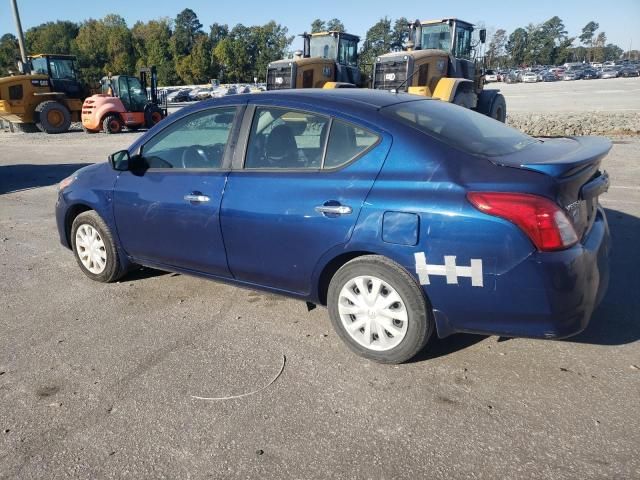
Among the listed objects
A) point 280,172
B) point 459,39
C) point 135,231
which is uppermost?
point 459,39

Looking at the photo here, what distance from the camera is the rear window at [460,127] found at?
10.6 ft

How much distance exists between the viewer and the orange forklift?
69.4 ft

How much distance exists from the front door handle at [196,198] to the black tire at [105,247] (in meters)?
1.08

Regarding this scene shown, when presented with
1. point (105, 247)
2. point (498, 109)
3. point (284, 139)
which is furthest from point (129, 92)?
point (284, 139)

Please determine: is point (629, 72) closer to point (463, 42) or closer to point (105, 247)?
point (463, 42)

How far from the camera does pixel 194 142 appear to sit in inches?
165

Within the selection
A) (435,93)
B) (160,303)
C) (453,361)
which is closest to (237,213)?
(160,303)

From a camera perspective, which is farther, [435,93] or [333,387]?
[435,93]

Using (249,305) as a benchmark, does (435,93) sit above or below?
above

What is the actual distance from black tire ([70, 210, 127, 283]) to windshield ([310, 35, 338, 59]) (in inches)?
618

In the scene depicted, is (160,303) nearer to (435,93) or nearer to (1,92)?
(435,93)

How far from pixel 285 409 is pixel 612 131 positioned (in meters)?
14.3

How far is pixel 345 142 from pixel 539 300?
1466mm

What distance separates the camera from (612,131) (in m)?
14.2
